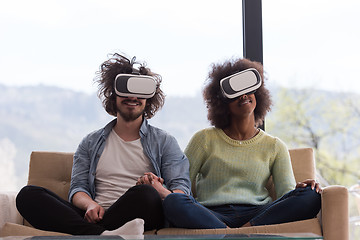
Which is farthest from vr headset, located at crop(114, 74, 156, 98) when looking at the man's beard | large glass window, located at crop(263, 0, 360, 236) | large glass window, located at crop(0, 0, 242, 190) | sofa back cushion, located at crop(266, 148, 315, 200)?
large glass window, located at crop(263, 0, 360, 236)

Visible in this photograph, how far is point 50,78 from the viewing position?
4426 mm

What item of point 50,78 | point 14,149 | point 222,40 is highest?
point 222,40

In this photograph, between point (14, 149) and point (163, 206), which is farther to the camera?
point (14, 149)

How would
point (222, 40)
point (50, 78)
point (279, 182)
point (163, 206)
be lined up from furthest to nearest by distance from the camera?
point (50, 78) < point (222, 40) < point (279, 182) < point (163, 206)

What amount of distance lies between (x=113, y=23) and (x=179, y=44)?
1.88 ft

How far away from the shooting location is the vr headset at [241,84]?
2.72m

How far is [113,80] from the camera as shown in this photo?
8.95 ft

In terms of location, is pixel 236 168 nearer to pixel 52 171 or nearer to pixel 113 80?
pixel 113 80

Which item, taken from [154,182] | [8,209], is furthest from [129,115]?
[8,209]

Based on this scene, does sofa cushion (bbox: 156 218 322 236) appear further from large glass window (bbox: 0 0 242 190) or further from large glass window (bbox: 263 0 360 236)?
large glass window (bbox: 263 0 360 236)

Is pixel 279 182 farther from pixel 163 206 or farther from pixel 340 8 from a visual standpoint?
pixel 340 8

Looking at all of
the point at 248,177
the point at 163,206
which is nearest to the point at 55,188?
the point at 163,206

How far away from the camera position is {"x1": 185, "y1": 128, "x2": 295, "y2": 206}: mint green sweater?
2.62 meters

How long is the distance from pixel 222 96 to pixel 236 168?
437 millimetres
